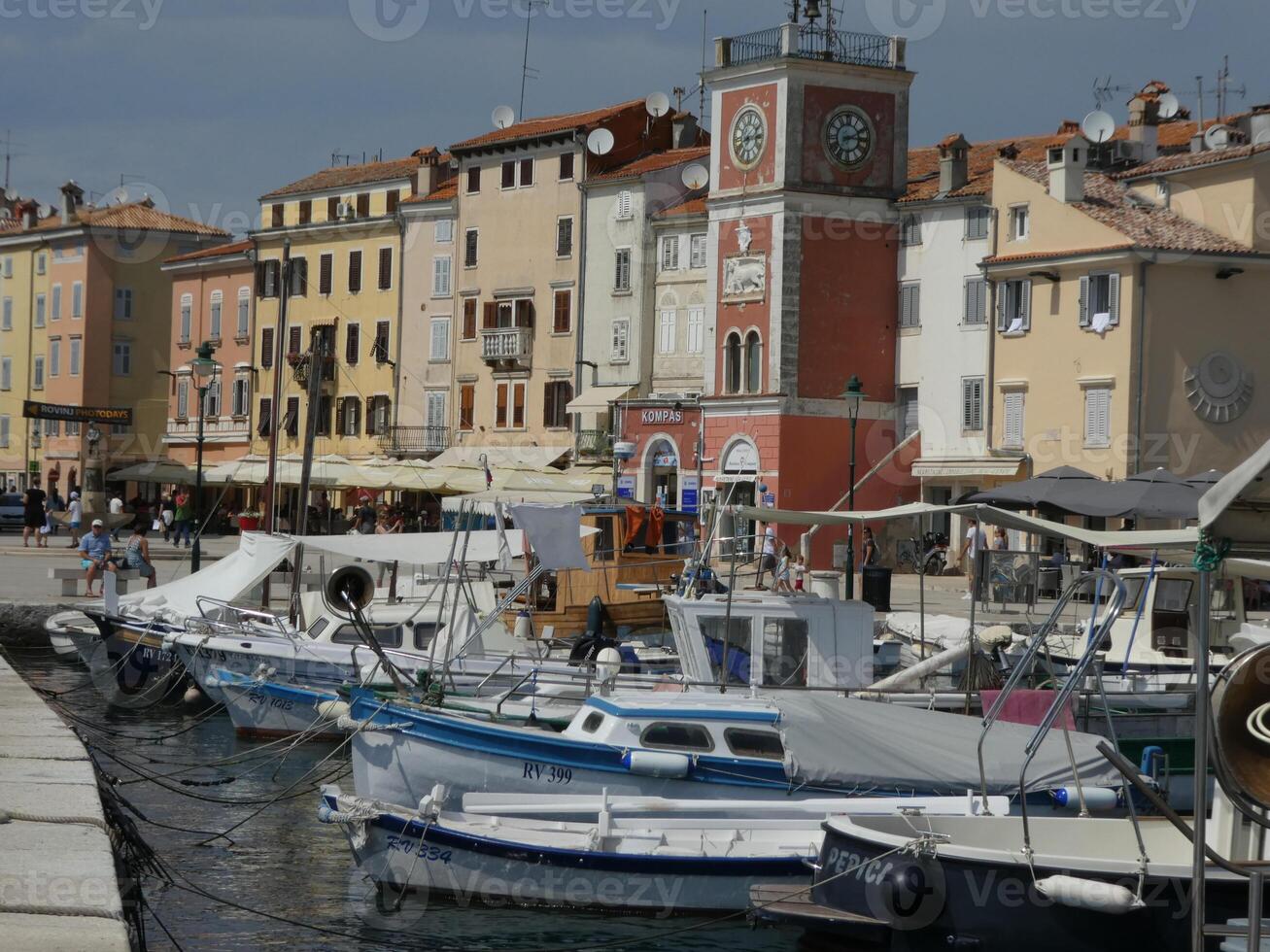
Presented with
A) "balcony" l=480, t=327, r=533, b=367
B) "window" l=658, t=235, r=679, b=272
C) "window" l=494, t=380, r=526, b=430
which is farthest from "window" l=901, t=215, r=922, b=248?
"window" l=494, t=380, r=526, b=430

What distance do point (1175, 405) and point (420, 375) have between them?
101ft

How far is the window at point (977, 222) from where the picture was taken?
170 feet

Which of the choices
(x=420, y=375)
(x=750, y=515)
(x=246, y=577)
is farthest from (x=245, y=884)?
(x=420, y=375)

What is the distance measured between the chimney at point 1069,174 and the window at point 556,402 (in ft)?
65.6

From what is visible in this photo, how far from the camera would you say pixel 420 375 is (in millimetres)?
70375

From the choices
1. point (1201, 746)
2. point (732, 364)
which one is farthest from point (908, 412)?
point (1201, 746)

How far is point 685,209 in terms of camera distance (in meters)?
59.8

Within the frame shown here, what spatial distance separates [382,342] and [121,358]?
22046mm

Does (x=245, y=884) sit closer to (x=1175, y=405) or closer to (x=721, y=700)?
(x=721, y=700)

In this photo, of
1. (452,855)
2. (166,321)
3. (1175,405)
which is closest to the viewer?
→ (452,855)

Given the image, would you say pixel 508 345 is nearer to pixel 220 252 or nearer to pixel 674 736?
pixel 220 252

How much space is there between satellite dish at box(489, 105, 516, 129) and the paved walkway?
5475 cm

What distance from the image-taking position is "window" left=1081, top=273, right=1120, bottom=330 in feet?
155

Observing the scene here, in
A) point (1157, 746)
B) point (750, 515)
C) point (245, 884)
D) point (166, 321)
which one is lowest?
point (245, 884)
